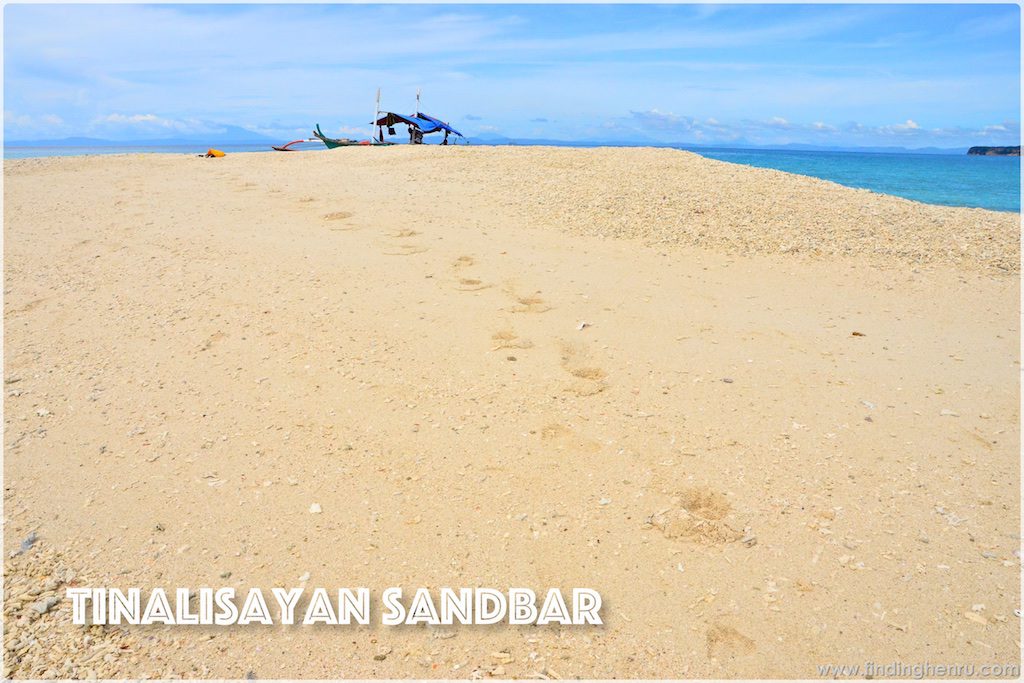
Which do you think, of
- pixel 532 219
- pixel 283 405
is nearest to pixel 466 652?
pixel 283 405

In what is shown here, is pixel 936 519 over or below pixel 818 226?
below

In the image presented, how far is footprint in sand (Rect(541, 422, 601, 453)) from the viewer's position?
3836mm

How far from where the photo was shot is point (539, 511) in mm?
3324

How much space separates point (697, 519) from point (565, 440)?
0.97 metres

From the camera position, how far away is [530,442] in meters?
3.90

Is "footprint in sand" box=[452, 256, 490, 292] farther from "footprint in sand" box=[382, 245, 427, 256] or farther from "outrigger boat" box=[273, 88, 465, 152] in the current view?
"outrigger boat" box=[273, 88, 465, 152]

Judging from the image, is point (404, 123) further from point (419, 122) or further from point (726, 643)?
point (726, 643)

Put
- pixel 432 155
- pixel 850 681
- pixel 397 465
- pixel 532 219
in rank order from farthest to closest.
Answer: pixel 432 155, pixel 532 219, pixel 397 465, pixel 850 681

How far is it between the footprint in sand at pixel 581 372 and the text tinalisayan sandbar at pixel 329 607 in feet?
5.93

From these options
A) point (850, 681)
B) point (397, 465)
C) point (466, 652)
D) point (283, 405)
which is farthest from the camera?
point (283, 405)

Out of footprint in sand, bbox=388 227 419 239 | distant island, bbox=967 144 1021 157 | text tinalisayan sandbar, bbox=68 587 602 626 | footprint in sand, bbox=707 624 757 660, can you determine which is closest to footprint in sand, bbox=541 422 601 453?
text tinalisayan sandbar, bbox=68 587 602 626

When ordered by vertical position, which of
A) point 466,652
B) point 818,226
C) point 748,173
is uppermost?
point 748,173

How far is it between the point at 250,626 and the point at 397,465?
121 cm

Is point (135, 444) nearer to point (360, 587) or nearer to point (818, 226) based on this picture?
point (360, 587)
